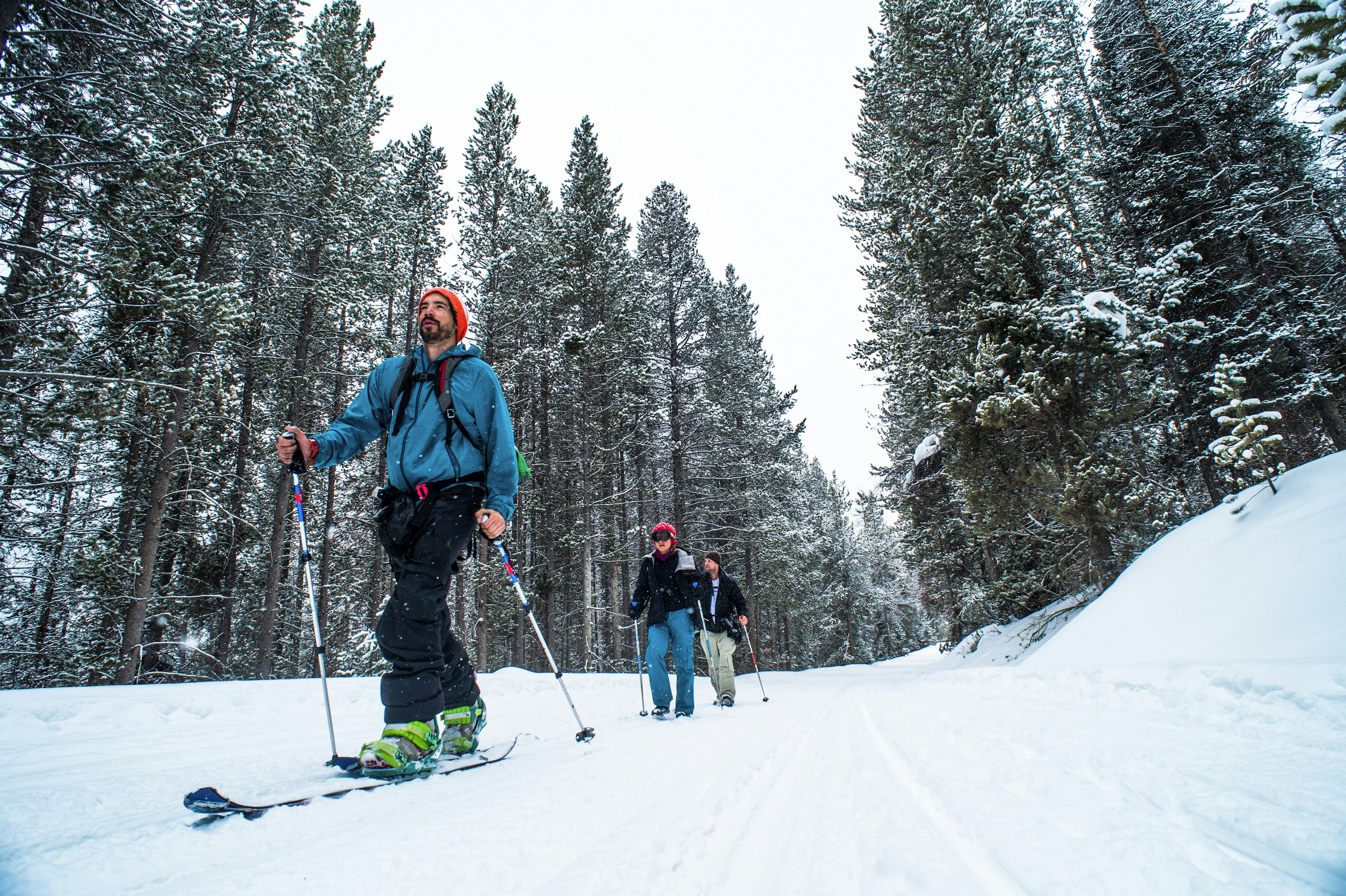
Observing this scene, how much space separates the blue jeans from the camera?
543 centimetres

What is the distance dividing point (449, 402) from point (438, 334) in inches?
19.5

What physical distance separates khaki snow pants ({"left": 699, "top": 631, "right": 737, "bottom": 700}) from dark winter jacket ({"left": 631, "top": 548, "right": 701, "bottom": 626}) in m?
2.06

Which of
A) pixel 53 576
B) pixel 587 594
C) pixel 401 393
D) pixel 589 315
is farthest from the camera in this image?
pixel 589 315

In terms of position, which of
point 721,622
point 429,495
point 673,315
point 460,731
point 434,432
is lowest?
point 460,731

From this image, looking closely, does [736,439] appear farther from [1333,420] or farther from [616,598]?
[1333,420]

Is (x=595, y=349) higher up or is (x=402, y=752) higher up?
(x=595, y=349)

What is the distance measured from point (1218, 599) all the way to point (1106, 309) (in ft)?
16.4

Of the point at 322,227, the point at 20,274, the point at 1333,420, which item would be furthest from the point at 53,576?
the point at 1333,420

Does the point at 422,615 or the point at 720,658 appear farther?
the point at 720,658

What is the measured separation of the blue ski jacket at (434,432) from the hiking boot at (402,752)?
3.35 ft

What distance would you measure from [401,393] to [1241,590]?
6355mm

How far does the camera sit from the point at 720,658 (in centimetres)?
773

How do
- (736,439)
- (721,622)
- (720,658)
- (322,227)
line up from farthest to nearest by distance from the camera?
(736,439), (322,227), (721,622), (720,658)

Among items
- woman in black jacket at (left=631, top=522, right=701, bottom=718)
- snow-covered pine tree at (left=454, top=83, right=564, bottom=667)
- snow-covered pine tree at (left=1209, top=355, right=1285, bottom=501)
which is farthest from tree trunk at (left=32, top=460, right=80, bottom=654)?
snow-covered pine tree at (left=1209, top=355, right=1285, bottom=501)
